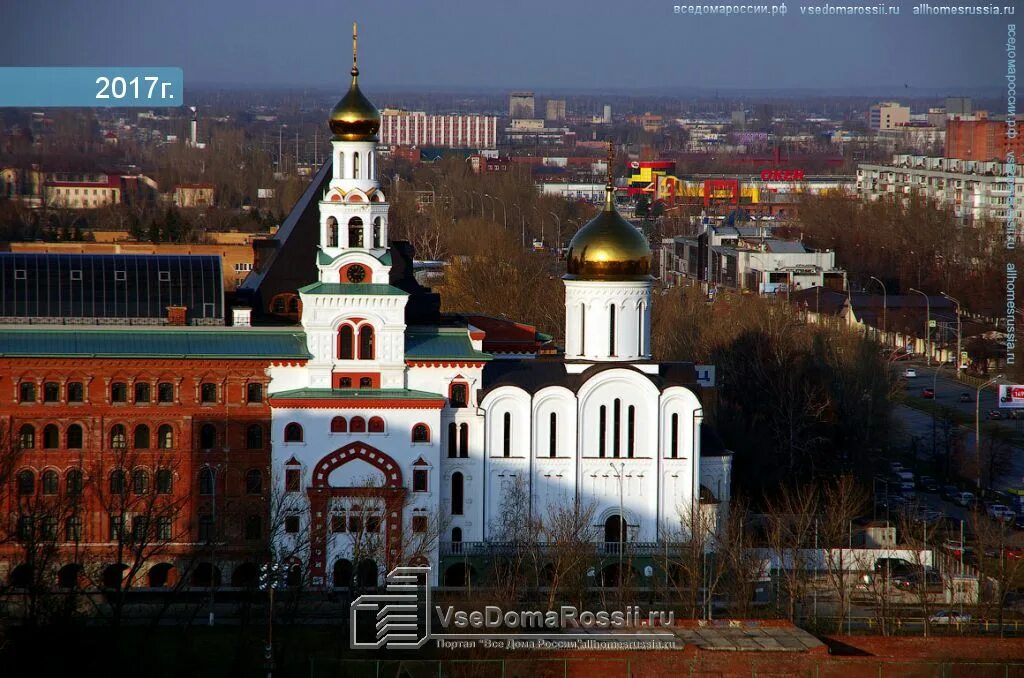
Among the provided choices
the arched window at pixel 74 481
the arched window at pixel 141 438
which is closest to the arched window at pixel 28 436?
the arched window at pixel 74 481

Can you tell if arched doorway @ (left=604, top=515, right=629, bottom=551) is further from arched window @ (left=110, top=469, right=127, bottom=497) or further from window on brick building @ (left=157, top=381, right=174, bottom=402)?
arched window @ (left=110, top=469, right=127, bottom=497)

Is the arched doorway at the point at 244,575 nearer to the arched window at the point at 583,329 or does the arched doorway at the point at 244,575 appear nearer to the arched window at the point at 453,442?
the arched window at the point at 453,442

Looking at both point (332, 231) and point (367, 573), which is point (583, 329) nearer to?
point (332, 231)

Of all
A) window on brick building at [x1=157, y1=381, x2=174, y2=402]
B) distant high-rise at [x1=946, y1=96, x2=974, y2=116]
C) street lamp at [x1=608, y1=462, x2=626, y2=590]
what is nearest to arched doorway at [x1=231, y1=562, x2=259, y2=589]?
window on brick building at [x1=157, y1=381, x2=174, y2=402]

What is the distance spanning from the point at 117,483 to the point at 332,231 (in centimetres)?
567

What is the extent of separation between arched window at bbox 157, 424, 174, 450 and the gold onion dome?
19.2 ft

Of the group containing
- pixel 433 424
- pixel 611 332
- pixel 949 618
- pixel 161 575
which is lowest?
pixel 949 618

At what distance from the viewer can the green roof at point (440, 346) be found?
37562mm

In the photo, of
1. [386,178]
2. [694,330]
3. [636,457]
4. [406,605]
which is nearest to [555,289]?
[694,330]

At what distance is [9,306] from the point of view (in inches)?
1518

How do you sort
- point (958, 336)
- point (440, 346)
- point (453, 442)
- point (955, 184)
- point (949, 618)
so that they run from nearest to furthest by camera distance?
point (949, 618), point (440, 346), point (453, 442), point (958, 336), point (955, 184)

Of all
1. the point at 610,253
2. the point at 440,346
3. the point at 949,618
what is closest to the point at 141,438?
the point at 440,346

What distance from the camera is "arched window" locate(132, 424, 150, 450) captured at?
37.1m

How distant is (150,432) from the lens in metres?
37.2
